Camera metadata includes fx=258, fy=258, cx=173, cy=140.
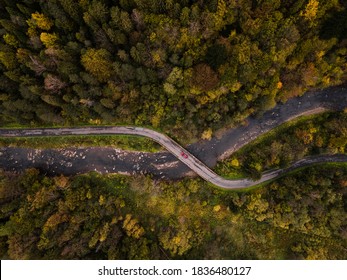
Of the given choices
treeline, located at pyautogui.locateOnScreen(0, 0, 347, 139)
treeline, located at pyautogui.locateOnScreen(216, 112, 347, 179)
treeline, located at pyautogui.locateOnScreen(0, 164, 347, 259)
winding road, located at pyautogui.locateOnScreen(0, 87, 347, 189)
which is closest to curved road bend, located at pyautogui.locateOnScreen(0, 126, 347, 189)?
winding road, located at pyautogui.locateOnScreen(0, 87, 347, 189)

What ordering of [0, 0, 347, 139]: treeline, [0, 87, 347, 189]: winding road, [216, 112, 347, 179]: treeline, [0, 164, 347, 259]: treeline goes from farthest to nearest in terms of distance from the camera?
[0, 87, 347, 189]: winding road → [216, 112, 347, 179]: treeline → [0, 164, 347, 259]: treeline → [0, 0, 347, 139]: treeline

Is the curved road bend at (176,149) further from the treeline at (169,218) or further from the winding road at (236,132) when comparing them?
the treeline at (169,218)

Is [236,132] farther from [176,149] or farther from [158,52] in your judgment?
[158,52]

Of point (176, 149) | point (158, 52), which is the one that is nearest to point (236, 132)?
point (176, 149)

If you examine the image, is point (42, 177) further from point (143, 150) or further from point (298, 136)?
point (298, 136)

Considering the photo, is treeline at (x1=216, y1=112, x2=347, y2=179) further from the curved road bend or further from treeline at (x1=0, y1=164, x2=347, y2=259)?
treeline at (x1=0, y1=164, x2=347, y2=259)

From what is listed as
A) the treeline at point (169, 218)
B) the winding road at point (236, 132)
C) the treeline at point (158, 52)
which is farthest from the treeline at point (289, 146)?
the treeline at point (158, 52)
